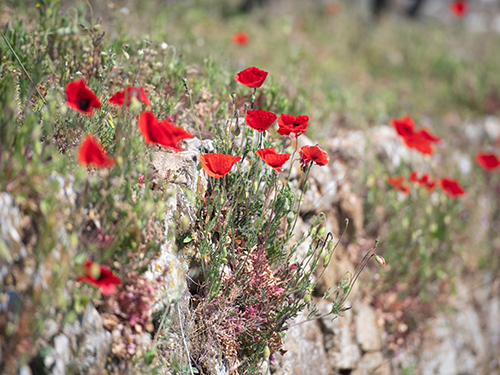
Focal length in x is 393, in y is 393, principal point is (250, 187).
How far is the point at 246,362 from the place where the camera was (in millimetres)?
2102

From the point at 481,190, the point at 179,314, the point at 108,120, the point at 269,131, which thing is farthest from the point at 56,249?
the point at 481,190

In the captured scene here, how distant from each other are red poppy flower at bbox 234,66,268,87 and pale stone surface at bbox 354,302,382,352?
209cm

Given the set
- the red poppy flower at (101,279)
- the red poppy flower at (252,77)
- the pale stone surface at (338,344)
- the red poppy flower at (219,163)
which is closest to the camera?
the red poppy flower at (101,279)

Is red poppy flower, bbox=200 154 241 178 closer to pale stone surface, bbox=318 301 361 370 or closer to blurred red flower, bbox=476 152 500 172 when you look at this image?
pale stone surface, bbox=318 301 361 370

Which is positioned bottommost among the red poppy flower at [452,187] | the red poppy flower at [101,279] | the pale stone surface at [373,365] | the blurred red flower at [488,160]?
the pale stone surface at [373,365]

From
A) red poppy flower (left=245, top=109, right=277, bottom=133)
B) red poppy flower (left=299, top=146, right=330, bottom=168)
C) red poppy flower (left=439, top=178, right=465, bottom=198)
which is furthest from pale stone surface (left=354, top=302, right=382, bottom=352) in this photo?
red poppy flower (left=245, top=109, right=277, bottom=133)

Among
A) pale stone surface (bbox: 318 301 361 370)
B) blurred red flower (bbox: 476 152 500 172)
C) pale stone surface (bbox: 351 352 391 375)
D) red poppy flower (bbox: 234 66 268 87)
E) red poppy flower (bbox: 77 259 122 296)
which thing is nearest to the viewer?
red poppy flower (bbox: 77 259 122 296)

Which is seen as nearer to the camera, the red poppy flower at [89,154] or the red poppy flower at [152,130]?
the red poppy flower at [89,154]

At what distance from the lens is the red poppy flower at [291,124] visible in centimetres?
198

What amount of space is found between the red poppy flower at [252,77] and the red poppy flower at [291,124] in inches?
8.8

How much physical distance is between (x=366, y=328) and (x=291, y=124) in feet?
6.73

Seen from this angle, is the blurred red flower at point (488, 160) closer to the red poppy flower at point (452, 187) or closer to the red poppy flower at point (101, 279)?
the red poppy flower at point (452, 187)

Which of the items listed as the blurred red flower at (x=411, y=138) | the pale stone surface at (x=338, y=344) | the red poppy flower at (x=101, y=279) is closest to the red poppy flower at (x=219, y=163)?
the red poppy flower at (x=101, y=279)

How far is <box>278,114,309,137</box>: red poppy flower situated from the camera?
198 centimetres
